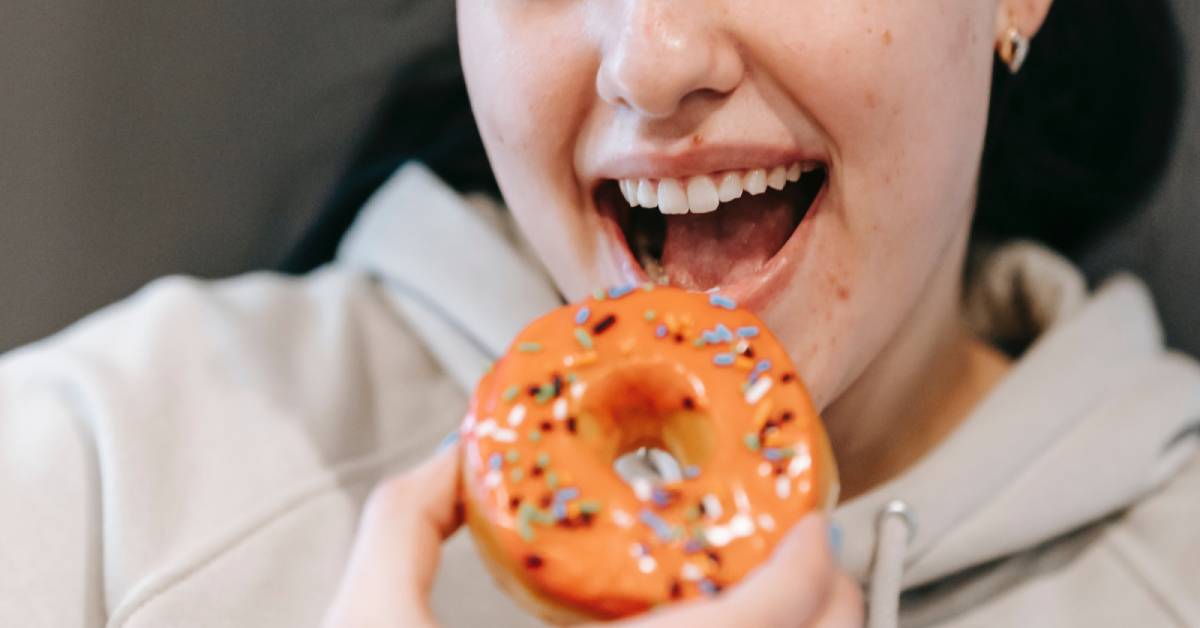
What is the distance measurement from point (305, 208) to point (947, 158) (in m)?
1.03

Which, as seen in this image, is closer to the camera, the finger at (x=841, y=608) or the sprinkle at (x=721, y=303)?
the finger at (x=841, y=608)

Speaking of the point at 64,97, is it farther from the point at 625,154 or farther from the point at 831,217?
the point at 831,217

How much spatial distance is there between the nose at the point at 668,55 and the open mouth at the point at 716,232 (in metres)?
0.16

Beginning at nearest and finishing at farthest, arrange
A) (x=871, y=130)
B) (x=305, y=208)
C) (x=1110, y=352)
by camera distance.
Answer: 1. (x=871, y=130)
2. (x=1110, y=352)
3. (x=305, y=208)

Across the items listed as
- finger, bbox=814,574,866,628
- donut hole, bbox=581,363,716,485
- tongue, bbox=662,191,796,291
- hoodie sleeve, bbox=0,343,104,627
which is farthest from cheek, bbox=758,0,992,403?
hoodie sleeve, bbox=0,343,104,627

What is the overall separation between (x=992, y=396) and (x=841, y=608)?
569 mm

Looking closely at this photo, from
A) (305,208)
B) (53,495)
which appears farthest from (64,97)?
(53,495)

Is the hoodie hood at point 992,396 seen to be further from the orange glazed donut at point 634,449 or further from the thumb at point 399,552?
the thumb at point 399,552

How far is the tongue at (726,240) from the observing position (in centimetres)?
111

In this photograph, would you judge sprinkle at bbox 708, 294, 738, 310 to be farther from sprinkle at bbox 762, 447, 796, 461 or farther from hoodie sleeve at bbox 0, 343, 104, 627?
hoodie sleeve at bbox 0, 343, 104, 627

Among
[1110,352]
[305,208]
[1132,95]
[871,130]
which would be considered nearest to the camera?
[871,130]

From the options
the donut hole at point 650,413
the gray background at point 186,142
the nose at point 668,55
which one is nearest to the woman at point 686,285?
the nose at point 668,55

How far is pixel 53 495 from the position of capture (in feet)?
3.46

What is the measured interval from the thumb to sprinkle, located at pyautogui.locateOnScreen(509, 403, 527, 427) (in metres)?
0.06
